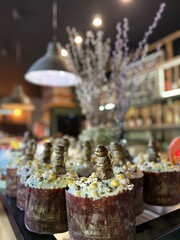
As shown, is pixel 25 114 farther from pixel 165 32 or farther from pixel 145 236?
pixel 145 236

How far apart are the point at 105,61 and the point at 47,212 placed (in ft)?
4.82

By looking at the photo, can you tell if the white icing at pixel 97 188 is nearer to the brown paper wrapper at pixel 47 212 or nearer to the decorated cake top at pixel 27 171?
the brown paper wrapper at pixel 47 212

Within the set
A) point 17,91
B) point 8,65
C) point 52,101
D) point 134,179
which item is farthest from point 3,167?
point 52,101

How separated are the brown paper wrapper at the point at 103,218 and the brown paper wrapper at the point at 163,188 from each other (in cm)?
33

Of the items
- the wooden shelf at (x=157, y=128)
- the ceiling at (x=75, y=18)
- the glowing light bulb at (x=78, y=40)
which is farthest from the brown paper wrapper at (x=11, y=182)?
the wooden shelf at (x=157, y=128)

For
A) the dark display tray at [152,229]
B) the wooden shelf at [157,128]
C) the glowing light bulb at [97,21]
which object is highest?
the glowing light bulb at [97,21]

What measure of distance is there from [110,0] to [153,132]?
210cm

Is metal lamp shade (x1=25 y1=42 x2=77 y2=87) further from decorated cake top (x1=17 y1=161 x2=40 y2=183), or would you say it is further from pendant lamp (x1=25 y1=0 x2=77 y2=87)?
decorated cake top (x1=17 y1=161 x2=40 y2=183)

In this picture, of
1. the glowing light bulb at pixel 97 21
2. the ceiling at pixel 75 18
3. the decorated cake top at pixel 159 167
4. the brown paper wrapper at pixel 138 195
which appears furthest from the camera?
the glowing light bulb at pixel 97 21

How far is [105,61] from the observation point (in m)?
1.92

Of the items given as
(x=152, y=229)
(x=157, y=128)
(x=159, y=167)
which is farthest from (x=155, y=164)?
(x=157, y=128)

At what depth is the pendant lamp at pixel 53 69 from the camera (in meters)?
1.79

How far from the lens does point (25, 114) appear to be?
7.99 m

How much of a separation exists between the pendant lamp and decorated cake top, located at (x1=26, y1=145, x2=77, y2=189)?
1.06 m
